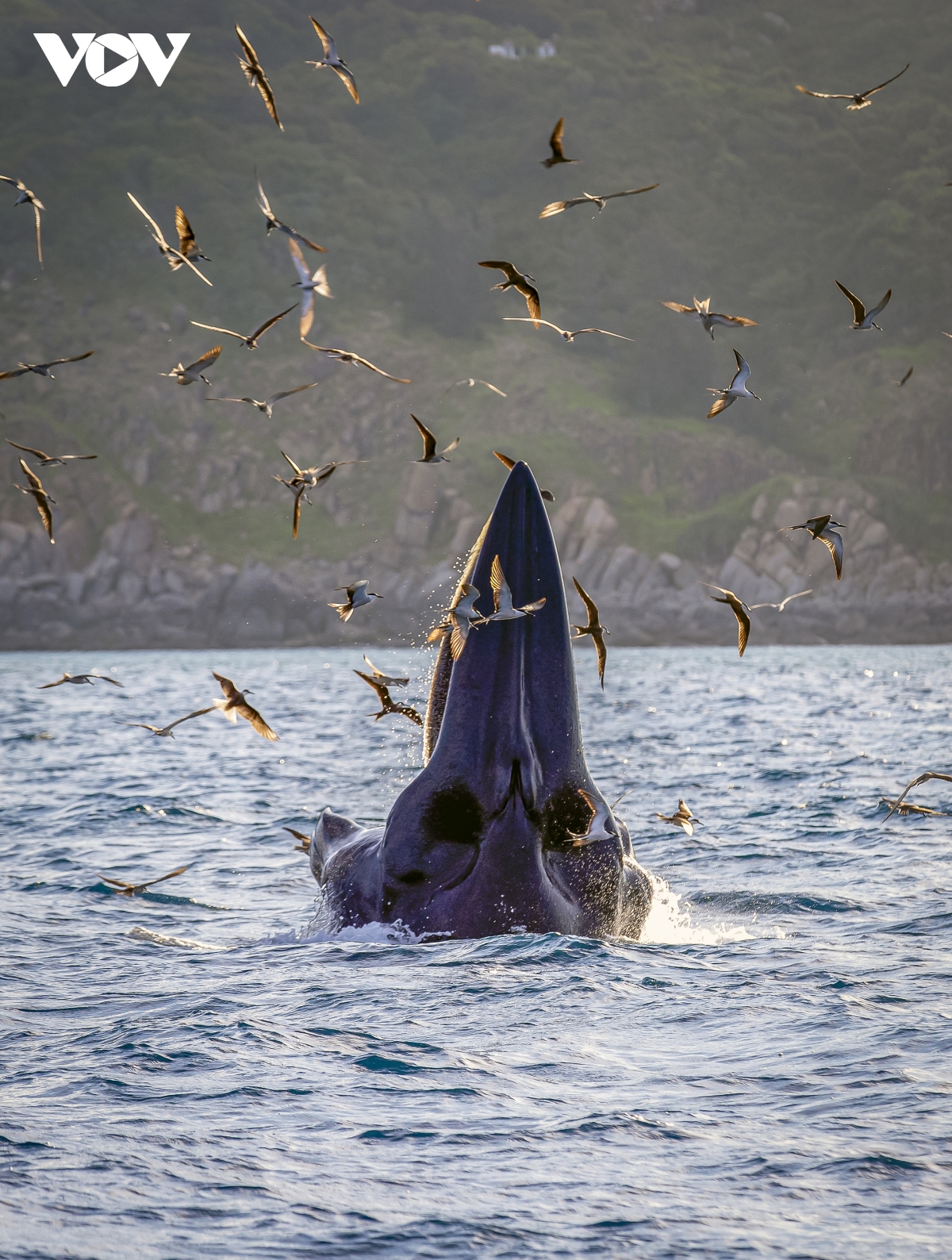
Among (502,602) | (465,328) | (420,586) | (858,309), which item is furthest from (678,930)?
(465,328)

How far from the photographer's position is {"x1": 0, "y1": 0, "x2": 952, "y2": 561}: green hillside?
146250 mm

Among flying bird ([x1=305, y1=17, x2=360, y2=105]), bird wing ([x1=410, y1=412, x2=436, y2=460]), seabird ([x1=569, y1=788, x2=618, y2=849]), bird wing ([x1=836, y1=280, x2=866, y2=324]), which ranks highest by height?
flying bird ([x1=305, y1=17, x2=360, y2=105])

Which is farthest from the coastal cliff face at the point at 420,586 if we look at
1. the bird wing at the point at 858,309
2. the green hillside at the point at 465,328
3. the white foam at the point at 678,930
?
the bird wing at the point at 858,309

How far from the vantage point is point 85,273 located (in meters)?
172

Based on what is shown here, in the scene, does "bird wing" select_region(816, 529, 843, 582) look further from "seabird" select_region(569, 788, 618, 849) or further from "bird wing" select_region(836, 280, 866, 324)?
"seabird" select_region(569, 788, 618, 849)

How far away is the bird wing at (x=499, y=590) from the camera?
6.98 meters

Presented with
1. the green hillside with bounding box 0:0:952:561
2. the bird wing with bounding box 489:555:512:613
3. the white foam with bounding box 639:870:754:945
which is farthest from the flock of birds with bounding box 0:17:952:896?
the green hillside with bounding box 0:0:952:561

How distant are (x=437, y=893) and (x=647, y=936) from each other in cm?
252

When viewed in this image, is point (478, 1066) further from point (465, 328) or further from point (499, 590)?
point (465, 328)

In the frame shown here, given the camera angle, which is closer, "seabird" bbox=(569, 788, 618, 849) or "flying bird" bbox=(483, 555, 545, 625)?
"flying bird" bbox=(483, 555, 545, 625)

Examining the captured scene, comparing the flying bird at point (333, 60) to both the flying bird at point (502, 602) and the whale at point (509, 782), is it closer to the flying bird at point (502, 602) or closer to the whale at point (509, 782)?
the whale at point (509, 782)

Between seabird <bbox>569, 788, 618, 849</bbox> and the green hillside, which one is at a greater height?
the green hillside

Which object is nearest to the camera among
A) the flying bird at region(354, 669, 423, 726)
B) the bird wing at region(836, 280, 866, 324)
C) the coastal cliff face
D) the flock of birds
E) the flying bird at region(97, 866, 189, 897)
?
the flock of birds

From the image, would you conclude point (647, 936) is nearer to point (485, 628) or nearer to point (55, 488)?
point (485, 628)
